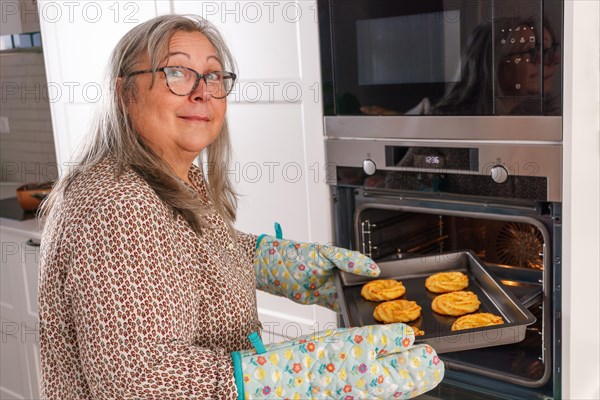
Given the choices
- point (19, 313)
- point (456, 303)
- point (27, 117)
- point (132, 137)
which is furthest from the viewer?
point (27, 117)

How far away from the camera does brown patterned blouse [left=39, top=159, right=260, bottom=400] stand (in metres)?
1.05

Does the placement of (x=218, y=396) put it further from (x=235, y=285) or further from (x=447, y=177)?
(x=447, y=177)

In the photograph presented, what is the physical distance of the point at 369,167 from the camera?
1.78 metres

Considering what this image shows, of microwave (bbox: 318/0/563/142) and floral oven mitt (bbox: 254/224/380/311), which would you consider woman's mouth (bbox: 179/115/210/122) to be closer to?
floral oven mitt (bbox: 254/224/380/311)

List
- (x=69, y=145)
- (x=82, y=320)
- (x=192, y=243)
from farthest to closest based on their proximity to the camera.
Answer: (x=69, y=145), (x=192, y=243), (x=82, y=320)

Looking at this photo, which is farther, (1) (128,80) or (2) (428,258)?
(2) (428,258)

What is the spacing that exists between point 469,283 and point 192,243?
71cm

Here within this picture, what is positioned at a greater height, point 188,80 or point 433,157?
point 188,80

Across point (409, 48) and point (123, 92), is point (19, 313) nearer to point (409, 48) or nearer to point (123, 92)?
point (123, 92)

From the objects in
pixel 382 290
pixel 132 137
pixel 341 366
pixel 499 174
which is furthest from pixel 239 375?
pixel 499 174

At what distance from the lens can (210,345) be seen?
1.26 meters

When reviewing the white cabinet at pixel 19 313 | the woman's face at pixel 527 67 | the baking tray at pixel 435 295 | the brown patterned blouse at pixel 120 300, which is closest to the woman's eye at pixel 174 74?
the brown patterned blouse at pixel 120 300

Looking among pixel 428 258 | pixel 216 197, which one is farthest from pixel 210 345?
pixel 428 258

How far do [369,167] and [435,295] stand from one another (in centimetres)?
38
